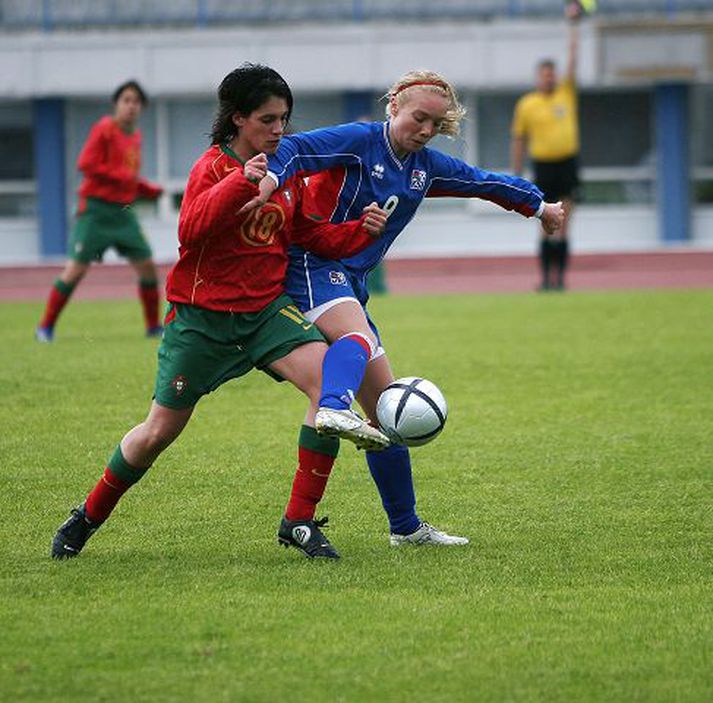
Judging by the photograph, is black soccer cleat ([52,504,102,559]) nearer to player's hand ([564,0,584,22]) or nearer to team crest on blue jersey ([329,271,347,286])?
team crest on blue jersey ([329,271,347,286])

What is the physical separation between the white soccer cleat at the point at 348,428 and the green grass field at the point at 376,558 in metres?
0.48

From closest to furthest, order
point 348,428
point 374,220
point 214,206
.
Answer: point 348,428
point 214,206
point 374,220

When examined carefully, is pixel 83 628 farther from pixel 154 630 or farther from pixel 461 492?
pixel 461 492

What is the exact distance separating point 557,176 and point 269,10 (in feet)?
28.9

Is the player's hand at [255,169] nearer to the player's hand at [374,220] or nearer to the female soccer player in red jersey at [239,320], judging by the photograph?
the female soccer player in red jersey at [239,320]

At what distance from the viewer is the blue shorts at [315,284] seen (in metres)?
6.18

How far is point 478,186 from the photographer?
6.54m

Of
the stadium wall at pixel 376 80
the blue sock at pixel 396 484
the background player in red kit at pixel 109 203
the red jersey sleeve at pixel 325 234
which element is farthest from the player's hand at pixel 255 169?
the stadium wall at pixel 376 80

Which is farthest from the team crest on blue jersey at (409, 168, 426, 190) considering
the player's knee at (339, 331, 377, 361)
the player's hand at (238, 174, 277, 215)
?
the player's hand at (238, 174, 277, 215)

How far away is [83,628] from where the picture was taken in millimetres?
5051

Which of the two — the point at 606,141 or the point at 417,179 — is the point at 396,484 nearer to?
the point at 417,179

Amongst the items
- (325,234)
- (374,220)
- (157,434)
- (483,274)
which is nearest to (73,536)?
(157,434)

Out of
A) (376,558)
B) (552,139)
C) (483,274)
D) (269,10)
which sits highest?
(269,10)

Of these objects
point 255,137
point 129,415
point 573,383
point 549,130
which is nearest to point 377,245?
point 255,137
